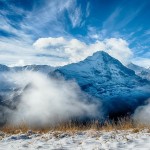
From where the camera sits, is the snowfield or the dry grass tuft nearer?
the snowfield

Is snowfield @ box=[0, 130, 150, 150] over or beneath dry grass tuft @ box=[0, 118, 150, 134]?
beneath

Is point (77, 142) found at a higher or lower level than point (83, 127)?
lower

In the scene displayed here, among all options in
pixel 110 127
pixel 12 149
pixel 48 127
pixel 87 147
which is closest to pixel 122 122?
pixel 110 127

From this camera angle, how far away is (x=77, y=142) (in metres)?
13.9

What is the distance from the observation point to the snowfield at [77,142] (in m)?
12.4

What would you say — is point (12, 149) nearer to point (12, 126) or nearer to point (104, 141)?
point (104, 141)

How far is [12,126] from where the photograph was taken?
65.3ft

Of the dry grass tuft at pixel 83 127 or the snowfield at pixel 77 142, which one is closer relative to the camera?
the snowfield at pixel 77 142

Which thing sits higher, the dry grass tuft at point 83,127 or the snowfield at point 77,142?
the dry grass tuft at point 83,127

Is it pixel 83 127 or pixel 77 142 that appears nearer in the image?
pixel 77 142

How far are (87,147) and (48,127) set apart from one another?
288 inches

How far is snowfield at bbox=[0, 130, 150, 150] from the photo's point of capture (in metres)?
12.4

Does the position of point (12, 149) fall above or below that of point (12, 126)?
below

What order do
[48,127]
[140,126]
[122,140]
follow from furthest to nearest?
[48,127]
[140,126]
[122,140]
